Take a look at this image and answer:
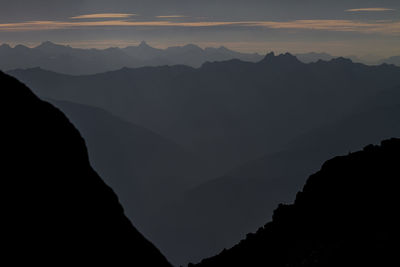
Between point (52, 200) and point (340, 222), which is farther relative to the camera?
point (340, 222)

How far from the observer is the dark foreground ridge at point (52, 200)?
1950 cm

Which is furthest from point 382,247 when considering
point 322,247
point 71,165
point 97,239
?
point 71,165

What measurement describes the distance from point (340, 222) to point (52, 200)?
19697 mm

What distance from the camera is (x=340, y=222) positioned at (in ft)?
100

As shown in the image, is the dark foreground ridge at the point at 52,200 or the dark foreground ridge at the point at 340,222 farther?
the dark foreground ridge at the point at 340,222

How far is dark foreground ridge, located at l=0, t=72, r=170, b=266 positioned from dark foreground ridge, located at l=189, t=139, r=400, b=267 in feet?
33.4

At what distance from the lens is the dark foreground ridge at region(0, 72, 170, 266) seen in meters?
19.5

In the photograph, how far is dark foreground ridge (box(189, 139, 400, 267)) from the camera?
2355 cm

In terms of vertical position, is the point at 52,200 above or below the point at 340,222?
above

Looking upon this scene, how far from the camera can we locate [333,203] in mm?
34281

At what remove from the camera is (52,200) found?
21484mm

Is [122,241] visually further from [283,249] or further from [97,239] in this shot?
[283,249]

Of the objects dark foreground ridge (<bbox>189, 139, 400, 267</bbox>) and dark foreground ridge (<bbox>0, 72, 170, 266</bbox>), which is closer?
dark foreground ridge (<bbox>0, 72, 170, 266</bbox>)

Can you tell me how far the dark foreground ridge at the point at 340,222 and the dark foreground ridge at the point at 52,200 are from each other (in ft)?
33.4
